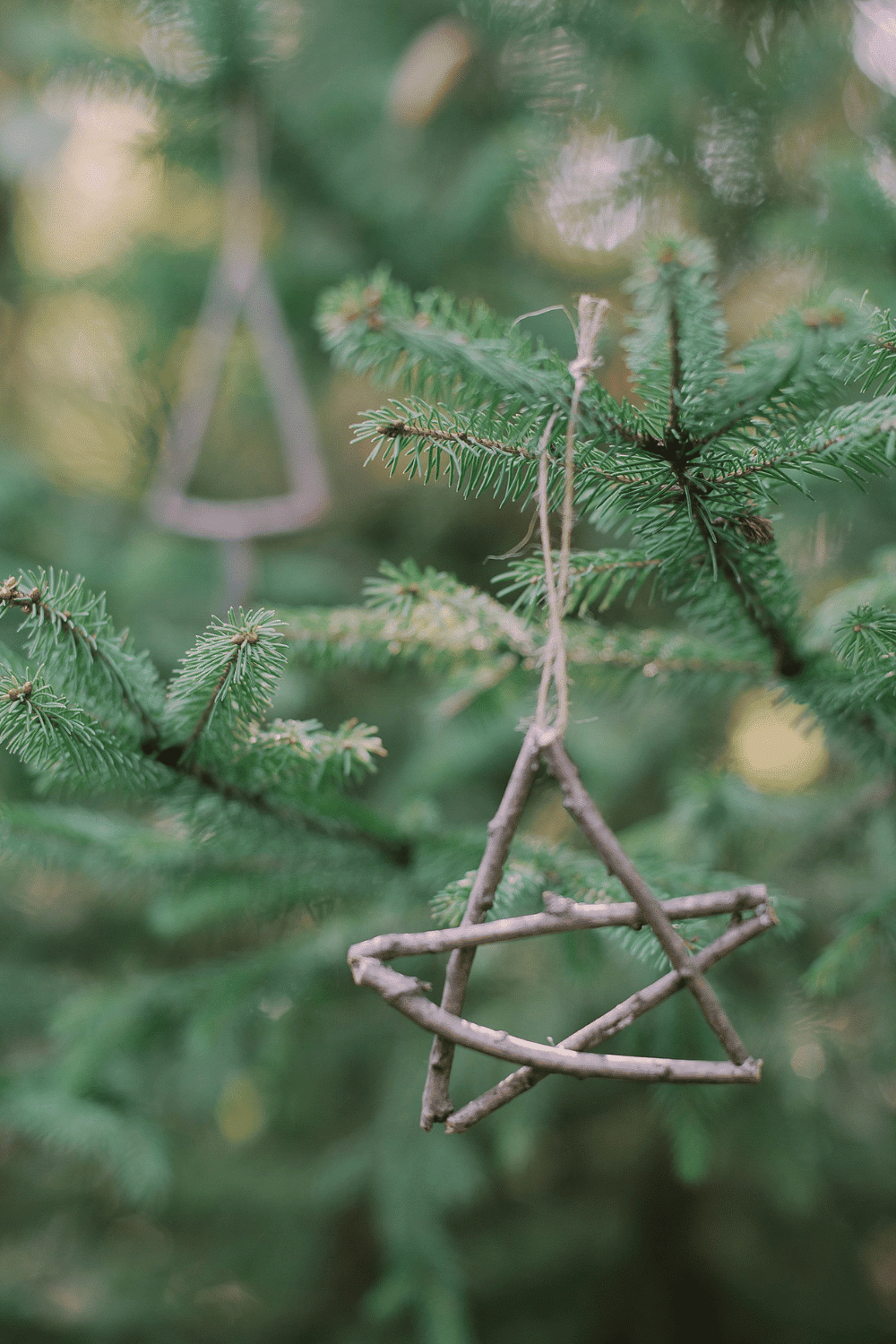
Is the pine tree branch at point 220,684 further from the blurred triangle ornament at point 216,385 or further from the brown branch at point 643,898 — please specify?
the blurred triangle ornament at point 216,385

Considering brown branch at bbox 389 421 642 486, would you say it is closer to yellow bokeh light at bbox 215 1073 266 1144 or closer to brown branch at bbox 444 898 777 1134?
brown branch at bbox 444 898 777 1134

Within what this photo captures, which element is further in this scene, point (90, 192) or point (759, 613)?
point (90, 192)

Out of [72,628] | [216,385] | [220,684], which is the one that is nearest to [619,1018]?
[220,684]

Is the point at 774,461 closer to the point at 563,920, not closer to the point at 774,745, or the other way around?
the point at 563,920

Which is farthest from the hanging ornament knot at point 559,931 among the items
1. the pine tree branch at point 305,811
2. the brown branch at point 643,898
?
the pine tree branch at point 305,811

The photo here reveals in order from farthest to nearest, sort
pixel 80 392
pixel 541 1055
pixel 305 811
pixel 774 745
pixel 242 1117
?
pixel 774 745 < pixel 242 1117 < pixel 80 392 < pixel 305 811 < pixel 541 1055

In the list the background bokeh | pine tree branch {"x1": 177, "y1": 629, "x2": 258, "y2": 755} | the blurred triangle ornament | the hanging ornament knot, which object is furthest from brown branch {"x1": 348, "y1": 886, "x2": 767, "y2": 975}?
the blurred triangle ornament

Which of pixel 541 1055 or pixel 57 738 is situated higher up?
pixel 57 738
